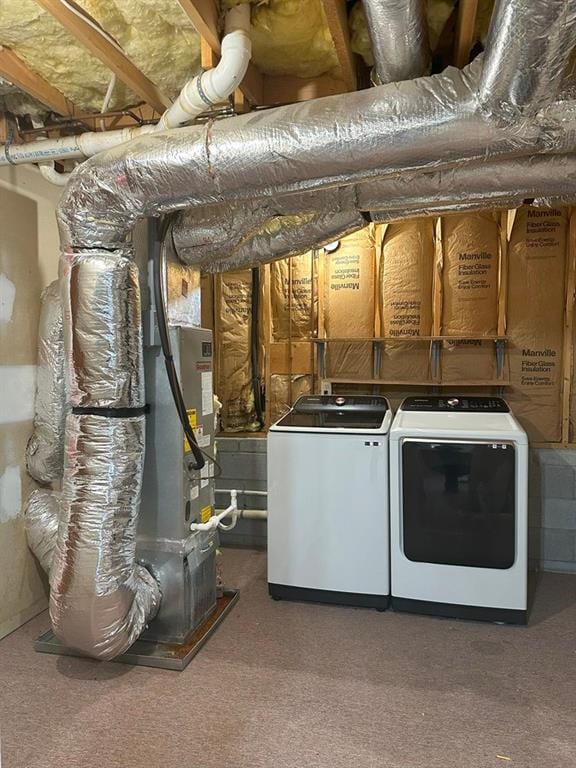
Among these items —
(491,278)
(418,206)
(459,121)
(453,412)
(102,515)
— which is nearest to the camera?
(459,121)

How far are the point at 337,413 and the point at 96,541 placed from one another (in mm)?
1624

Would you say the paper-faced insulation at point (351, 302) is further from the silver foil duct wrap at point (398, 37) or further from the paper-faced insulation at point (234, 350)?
the silver foil duct wrap at point (398, 37)

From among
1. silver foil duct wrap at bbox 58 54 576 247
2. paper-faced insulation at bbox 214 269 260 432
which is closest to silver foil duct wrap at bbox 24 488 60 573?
silver foil duct wrap at bbox 58 54 576 247

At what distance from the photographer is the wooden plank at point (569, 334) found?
341cm

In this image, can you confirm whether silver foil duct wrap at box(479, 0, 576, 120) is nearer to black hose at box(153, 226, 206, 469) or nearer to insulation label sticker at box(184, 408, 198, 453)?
black hose at box(153, 226, 206, 469)

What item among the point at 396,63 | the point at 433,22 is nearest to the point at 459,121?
the point at 396,63

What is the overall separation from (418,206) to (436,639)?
2.10 meters

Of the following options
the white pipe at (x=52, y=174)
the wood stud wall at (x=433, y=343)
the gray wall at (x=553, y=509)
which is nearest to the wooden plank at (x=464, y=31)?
the wood stud wall at (x=433, y=343)

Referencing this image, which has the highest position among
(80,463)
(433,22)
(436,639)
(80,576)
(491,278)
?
(433,22)

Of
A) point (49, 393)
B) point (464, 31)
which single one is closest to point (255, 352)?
point (49, 393)

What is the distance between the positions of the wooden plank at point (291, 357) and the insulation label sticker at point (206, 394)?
1.29m

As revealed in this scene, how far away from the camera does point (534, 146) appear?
174 cm

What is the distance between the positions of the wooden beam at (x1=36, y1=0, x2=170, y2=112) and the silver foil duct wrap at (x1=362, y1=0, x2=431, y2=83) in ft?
3.31

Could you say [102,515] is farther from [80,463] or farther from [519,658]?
[519,658]
